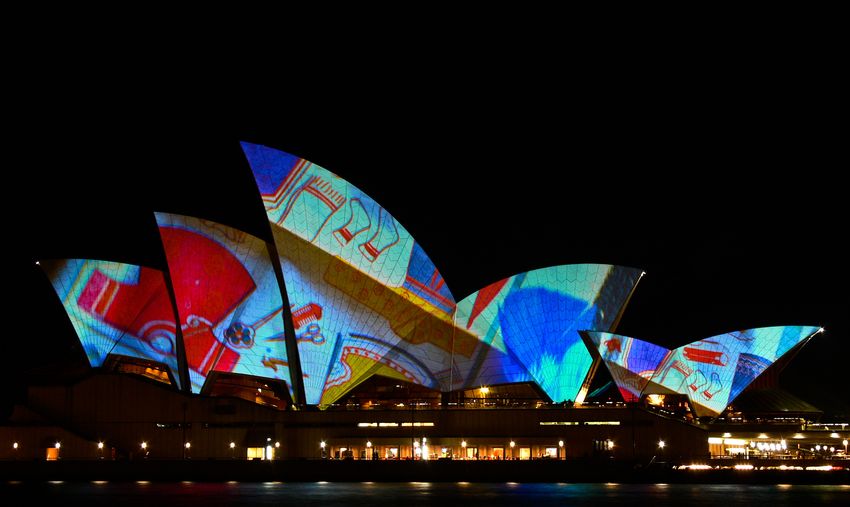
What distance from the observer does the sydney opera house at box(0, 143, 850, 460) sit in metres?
52.2

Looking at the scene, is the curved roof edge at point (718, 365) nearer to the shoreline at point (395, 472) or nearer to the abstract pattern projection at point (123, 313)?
the shoreline at point (395, 472)

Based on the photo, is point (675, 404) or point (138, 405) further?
point (675, 404)

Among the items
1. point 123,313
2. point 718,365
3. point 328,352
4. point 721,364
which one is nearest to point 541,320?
point 328,352

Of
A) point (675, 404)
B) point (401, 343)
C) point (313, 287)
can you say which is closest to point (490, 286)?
point (401, 343)

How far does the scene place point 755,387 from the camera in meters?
64.3

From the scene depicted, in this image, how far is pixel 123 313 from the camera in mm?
55531

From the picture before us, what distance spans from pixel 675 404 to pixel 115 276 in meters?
33.4

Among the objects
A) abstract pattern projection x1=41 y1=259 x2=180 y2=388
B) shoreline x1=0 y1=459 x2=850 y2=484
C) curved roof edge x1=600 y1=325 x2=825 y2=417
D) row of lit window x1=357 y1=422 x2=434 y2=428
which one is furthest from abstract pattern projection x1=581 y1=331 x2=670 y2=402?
abstract pattern projection x1=41 y1=259 x2=180 y2=388

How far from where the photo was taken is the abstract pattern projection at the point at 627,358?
2149 inches

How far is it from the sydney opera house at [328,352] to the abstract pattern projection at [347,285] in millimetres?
81

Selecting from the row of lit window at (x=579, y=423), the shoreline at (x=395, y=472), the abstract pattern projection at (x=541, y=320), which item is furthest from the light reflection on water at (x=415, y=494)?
the abstract pattern projection at (x=541, y=320)

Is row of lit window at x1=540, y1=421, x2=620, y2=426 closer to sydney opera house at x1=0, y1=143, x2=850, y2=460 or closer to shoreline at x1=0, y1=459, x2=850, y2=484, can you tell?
sydney opera house at x1=0, y1=143, x2=850, y2=460

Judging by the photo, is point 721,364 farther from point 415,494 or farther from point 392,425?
point 415,494

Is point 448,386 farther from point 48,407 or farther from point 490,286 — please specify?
point 48,407
